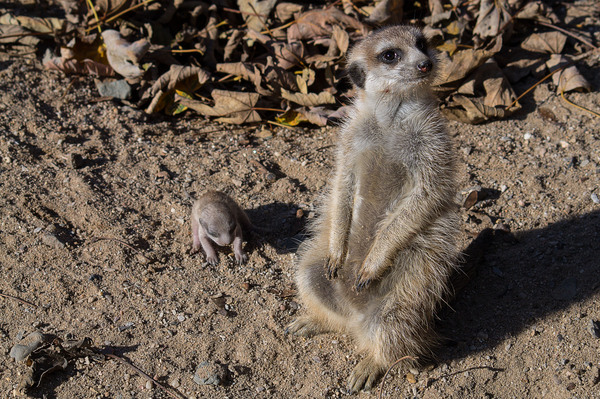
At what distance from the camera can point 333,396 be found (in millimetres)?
3303

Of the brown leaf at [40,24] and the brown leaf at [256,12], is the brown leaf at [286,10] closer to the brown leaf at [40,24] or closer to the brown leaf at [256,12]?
the brown leaf at [256,12]

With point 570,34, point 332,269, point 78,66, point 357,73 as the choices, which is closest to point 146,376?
point 332,269

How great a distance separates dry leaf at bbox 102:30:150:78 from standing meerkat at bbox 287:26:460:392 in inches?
92.0

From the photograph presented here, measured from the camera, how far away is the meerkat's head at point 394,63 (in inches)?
128

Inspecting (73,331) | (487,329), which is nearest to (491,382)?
(487,329)

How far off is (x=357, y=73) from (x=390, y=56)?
0.27 metres

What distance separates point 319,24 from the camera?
5.53 m

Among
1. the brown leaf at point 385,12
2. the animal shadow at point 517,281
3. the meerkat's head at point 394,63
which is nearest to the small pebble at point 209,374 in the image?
the animal shadow at point 517,281

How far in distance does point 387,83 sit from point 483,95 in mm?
2199

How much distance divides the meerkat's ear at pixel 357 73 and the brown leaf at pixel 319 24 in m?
2.08

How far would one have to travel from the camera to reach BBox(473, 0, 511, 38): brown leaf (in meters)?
5.32

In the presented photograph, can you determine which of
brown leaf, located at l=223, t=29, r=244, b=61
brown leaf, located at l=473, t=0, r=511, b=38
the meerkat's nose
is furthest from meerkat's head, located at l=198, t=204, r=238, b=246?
brown leaf, located at l=473, t=0, r=511, b=38

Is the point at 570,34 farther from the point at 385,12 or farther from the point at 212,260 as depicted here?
the point at 212,260

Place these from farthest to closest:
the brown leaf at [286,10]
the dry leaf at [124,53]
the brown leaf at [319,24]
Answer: the brown leaf at [286,10] < the brown leaf at [319,24] < the dry leaf at [124,53]
